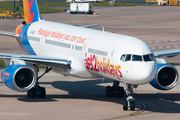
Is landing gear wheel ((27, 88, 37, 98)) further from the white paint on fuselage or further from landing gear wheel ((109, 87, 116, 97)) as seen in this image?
landing gear wheel ((109, 87, 116, 97))

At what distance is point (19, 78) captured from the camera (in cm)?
2569

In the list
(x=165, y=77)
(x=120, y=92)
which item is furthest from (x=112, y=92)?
(x=165, y=77)

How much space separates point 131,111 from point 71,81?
12.8m

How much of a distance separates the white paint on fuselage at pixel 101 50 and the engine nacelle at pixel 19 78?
320cm

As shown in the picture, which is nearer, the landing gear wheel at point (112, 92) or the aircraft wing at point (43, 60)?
the aircraft wing at point (43, 60)

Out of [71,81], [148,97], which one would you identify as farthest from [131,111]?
[71,81]

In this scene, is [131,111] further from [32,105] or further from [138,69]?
[32,105]

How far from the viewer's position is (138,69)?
21.7 meters

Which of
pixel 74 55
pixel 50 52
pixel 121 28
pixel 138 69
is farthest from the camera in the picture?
pixel 121 28

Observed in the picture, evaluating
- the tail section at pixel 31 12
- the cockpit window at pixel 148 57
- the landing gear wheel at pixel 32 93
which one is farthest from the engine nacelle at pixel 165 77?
the tail section at pixel 31 12

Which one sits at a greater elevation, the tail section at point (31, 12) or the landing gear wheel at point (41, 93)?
the tail section at point (31, 12)

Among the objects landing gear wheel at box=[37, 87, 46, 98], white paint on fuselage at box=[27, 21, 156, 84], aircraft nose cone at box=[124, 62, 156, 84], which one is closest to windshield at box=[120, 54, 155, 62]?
white paint on fuselage at box=[27, 21, 156, 84]

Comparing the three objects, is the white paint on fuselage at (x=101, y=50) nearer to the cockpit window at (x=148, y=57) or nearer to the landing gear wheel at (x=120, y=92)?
the cockpit window at (x=148, y=57)

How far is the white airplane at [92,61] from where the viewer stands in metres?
22.4
